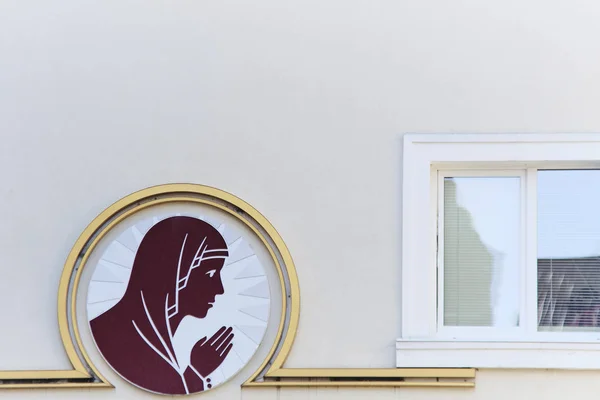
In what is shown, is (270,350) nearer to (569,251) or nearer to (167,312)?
(167,312)

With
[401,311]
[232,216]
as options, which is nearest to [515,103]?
[401,311]

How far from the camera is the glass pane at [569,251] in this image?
727 cm

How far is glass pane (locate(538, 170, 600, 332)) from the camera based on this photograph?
23.9 ft

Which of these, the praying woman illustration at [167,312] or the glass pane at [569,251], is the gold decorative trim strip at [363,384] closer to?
the praying woman illustration at [167,312]

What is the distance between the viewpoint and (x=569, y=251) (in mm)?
7309

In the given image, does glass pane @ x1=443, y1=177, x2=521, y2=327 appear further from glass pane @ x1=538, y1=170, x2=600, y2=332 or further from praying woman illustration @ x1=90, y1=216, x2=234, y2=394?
praying woman illustration @ x1=90, y1=216, x2=234, y2=394

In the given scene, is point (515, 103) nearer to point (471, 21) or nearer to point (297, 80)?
point (471, 21)

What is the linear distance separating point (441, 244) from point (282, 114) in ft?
4.43

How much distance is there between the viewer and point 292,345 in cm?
720

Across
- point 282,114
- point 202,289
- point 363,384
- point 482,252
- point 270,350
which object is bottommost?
point 363,384

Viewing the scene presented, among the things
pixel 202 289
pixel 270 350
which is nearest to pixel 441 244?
pixel 270 350

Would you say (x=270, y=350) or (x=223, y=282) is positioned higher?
(x=223, y=282)

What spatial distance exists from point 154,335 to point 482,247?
7.24 ft

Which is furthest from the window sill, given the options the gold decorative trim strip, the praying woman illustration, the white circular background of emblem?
the praying woman illustration
